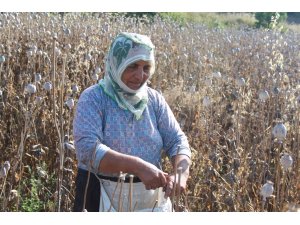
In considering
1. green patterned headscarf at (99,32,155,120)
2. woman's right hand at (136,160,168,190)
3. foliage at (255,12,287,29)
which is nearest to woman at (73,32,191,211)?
green patterned headscarf at (99,32,155,120)

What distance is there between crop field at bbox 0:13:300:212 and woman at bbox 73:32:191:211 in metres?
0.08

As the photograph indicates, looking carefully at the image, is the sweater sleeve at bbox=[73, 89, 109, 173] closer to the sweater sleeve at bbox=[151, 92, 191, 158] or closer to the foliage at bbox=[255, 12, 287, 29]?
the sweater sleeve at bbox=[151, 92, 191, 158]

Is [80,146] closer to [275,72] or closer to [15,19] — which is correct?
[275,72]

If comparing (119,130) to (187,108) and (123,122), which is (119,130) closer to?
(123,122)

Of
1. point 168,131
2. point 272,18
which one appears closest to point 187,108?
point 272,18

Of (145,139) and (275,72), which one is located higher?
(275,72)

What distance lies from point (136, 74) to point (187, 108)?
1.35 m

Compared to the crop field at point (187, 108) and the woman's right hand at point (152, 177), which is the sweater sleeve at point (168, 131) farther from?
the woman's right hand at point (152, 177)

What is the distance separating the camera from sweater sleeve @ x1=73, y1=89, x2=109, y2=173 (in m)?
1.57

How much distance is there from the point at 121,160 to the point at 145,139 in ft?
0.58

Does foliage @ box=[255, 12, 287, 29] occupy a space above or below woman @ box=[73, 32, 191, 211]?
above

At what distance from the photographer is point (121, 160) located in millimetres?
1526
